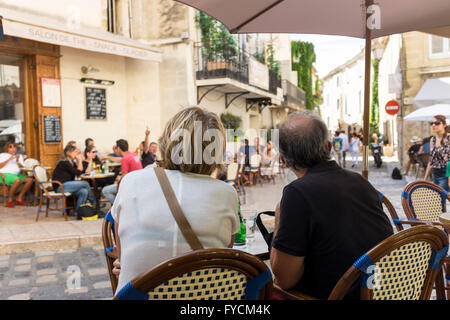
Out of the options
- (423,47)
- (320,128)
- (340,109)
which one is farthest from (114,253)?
(340,109)

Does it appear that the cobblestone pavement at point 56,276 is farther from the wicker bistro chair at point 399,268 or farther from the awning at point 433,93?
the awning at point 433,93

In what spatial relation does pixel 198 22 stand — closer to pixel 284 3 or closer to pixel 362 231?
pixel 284 3

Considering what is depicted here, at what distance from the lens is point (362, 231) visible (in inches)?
74.0

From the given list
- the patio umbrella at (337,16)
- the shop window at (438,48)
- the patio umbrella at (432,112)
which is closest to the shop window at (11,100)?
the patio umbrella at (337,16)

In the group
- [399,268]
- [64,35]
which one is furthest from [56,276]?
[64,35]

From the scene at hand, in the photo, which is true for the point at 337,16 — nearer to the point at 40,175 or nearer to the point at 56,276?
the point at 56,276

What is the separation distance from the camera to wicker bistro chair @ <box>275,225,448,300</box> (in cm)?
161

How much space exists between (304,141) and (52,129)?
9425 mm

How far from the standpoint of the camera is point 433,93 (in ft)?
57.4

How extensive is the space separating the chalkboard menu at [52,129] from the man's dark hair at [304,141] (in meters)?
9.23

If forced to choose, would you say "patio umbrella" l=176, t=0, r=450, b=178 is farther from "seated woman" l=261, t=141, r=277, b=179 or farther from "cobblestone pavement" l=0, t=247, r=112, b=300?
"seated woman" l=261, t=141, r=277, b=179

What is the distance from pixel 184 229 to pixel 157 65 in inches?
488

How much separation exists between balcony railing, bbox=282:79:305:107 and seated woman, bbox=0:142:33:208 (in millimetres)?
17108

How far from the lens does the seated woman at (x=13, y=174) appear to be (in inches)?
344
